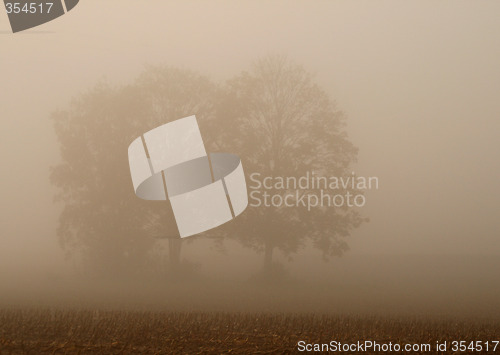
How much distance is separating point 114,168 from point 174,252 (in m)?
4.27

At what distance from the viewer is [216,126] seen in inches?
789

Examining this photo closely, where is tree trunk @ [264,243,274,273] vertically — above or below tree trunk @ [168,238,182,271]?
below

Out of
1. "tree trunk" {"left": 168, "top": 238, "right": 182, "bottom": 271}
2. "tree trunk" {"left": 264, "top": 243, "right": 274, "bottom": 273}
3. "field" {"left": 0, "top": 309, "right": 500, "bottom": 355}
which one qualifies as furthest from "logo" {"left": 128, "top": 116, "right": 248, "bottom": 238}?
"field" {"left": 0, "top": 309, "right": 500, "bottom": 355}

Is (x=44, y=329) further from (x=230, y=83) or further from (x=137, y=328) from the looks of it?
(x=230, y=83)

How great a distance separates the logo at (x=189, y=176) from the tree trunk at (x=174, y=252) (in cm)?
86

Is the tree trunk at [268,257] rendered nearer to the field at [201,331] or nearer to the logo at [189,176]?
the logo at [189,176]

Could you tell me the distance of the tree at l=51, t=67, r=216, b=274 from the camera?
20.3 meters

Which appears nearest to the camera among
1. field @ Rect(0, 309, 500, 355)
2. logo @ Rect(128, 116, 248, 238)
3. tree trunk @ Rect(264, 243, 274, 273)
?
field @ Rect(0, 309, 500, 355)

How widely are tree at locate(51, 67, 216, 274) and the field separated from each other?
6.37 m

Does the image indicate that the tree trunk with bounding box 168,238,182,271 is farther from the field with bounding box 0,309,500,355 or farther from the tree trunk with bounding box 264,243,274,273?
the field with bounding box 0,309,500,355

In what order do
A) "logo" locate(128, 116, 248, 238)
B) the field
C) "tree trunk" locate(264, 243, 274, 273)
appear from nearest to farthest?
the field
"logo" locate(128, 116, 248, 238)
"tree trunk" locate(264, 243, 274, 273)

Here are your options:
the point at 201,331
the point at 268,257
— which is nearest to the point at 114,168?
the point at 268,257

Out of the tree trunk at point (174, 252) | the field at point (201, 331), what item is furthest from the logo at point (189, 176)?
the field at point (201, 331)

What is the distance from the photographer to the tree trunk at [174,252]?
19484mm
